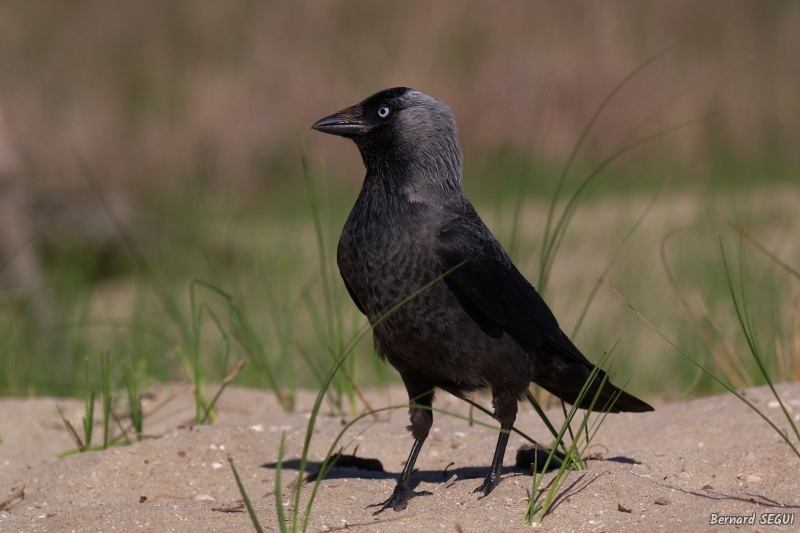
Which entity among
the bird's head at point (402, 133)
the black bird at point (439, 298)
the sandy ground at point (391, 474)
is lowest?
the sandy ground at point (391, 474)

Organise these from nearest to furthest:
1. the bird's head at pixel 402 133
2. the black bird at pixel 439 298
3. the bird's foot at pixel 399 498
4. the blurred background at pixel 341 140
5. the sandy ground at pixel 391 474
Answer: the sandy ground at pixel 391 474 → the bird's foot at pixel 399 498 → the black bird at pixel 439 298 → the bird's head at pixel 402 133 → the blurred background at pixel 341 140

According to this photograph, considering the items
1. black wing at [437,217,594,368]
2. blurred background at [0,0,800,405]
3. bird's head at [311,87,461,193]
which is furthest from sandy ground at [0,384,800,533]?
blurred background at [0,0,800,405]

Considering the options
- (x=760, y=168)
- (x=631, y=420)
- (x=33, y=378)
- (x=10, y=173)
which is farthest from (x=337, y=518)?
(x=760, y=168)

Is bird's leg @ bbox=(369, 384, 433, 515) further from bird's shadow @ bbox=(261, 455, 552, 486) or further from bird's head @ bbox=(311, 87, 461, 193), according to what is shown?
bird's head @ bbox=(311, 87, 461, 193)

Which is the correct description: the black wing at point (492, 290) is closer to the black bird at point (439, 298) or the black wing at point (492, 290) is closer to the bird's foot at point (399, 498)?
the black bird at point (439, 298)

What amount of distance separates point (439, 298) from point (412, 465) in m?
0.63

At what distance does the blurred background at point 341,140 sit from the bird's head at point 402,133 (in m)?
3.74

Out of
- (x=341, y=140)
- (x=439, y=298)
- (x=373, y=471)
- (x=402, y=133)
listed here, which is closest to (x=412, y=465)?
(x=373, y=471)

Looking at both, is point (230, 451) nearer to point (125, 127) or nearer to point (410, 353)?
point (410, 353)

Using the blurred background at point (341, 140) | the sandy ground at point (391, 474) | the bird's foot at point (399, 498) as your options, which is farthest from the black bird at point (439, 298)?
the blurred background at point (341, 140)

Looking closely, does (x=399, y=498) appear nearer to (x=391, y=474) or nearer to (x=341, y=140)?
(x=391, y=474)

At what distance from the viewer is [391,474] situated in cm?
388

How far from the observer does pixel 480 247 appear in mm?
3508

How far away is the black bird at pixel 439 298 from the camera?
11.0 ft
